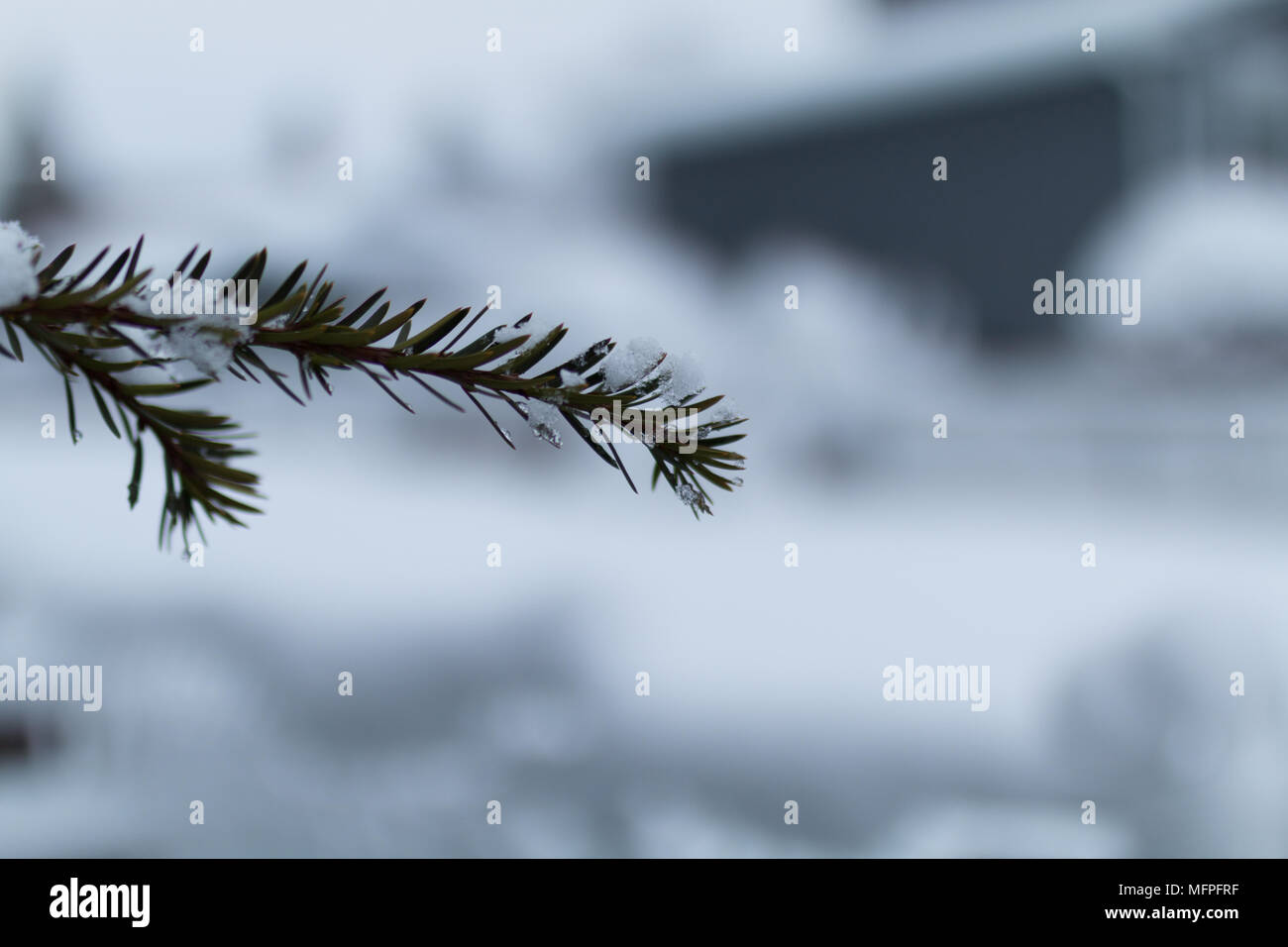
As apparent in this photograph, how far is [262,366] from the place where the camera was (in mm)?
257

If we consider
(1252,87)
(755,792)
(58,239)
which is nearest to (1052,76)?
(1252,87)

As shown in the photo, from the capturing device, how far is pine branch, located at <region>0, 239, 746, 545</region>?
0.76 feet

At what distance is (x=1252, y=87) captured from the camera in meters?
2.22

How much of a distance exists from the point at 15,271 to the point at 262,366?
7 cm

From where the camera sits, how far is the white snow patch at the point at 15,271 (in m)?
0.22

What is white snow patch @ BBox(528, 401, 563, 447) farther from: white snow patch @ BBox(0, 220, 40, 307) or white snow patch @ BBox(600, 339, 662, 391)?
white snow patch @ BBox(0, 220, 40, 307)

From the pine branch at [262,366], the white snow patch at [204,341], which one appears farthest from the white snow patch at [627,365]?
the white snow patch at [204,341]

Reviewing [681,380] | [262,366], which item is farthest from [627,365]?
[262,366]

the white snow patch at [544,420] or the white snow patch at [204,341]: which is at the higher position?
the white snow patch at [204,341]

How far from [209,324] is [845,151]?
232 cm

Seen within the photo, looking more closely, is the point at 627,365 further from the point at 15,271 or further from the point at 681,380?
the point at 15,271

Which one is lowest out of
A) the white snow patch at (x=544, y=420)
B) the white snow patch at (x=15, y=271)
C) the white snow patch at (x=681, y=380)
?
the white snow patch at (x=544, y=420)

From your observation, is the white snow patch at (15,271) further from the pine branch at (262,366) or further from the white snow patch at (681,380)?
the white snow patch at (681,380)
